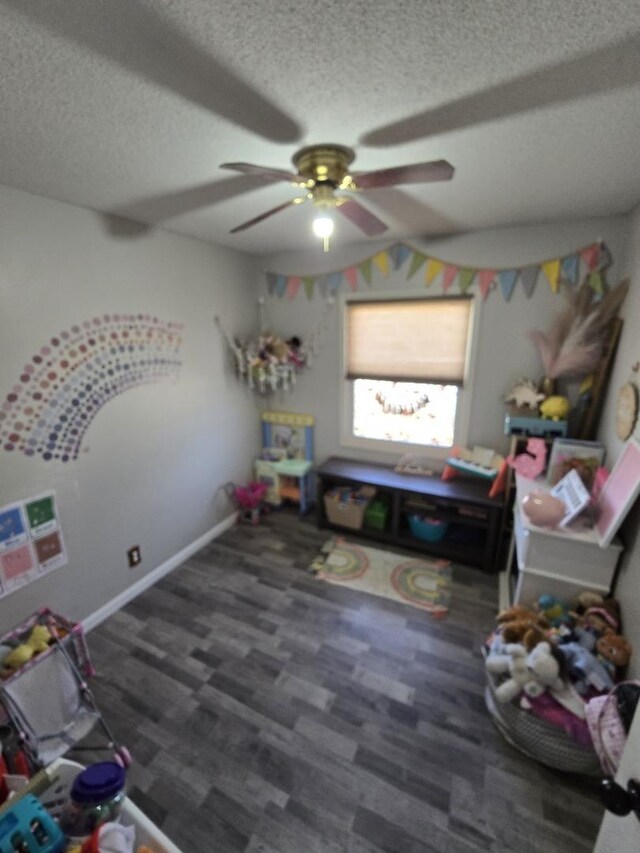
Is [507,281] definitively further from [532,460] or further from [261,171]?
[261,171]

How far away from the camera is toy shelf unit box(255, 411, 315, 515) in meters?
3.29

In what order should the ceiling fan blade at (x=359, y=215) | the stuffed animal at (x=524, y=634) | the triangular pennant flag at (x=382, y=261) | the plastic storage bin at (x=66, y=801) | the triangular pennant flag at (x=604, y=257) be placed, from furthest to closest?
the triangular pennant flag at (x=382, y=261), the triangular pennant flag at (x=604, y=257), the stuffed animal at (x=524, y=634), the ceiling fan blade at (x=359, y=215), the plastic storage bin at (x=66, y=801)

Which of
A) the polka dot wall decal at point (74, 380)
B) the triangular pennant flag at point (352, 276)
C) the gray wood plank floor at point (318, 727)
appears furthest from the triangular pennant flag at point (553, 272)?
the polka dot wall decal at point (74, 380)

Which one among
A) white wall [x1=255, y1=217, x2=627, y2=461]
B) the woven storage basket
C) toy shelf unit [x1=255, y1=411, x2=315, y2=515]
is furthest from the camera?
toy shelf unit [x1=255, y1=411, x2=315, y2=515]

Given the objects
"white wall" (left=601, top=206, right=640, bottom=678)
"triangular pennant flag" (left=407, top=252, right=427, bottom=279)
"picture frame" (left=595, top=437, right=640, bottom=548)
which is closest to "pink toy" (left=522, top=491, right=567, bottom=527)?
"picture frame" (left=595, top=437, right=640, bottom=548)

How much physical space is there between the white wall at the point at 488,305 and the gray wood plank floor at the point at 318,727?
138 cm

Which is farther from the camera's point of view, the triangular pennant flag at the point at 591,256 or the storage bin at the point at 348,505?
the storage bin at the point at 348,505

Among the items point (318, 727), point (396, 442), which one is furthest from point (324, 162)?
point (318, 727)

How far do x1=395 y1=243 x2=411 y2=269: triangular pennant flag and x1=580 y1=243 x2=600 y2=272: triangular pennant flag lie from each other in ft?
3.46

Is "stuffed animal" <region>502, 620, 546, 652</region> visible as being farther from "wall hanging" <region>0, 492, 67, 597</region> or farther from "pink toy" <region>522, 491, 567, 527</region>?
"wall hanging" <region>0, 492, 67, 597</region>

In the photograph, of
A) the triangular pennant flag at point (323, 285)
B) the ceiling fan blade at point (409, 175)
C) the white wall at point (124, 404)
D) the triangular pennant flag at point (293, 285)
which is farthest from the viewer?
the triangular pennant flag at point (293, 285)

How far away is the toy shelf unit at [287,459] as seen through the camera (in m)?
3.29

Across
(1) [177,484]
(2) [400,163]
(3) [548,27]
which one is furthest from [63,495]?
(3) [548,27]

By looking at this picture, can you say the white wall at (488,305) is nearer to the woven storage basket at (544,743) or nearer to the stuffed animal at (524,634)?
the stuffed animal at (524,634)
